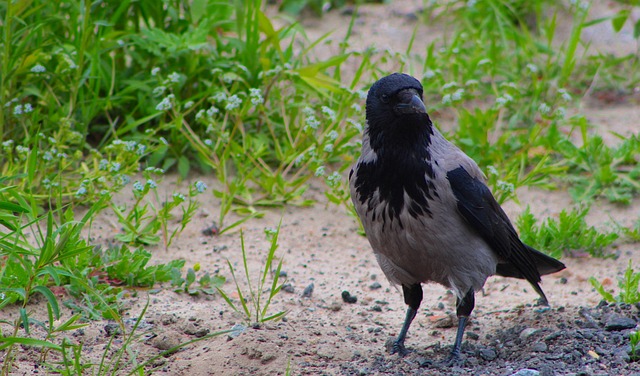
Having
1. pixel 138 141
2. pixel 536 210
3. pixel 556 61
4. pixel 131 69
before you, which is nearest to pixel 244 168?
pixel 138 141

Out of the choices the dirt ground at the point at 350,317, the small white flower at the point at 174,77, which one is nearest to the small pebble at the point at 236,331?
the dirt ground at the point at 350,317

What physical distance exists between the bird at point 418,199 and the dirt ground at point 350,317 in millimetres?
299

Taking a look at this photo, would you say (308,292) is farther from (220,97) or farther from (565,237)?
(565,237)

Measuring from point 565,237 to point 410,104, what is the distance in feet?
6.38

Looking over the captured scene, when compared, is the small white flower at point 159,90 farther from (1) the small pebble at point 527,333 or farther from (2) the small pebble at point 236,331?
(1) the small pebble at point 527,333

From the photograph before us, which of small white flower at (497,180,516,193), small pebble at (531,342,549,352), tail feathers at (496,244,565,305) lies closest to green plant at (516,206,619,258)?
small white flower at (497,180,516,193)

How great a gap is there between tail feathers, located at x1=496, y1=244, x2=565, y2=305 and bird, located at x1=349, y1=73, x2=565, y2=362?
37 cm

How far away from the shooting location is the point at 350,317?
4629 millimetres

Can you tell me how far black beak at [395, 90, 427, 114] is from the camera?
→ 12.4ft

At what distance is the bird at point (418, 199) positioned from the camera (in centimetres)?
388

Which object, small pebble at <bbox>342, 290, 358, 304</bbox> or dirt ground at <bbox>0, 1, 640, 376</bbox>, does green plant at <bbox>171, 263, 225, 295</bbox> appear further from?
small pebble at <bbox>342, 290, 358, 304</bbox>

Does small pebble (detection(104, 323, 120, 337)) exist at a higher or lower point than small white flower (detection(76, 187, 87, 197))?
lower

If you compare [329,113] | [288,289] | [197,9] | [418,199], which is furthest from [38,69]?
[418,199]

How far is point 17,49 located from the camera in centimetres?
502
